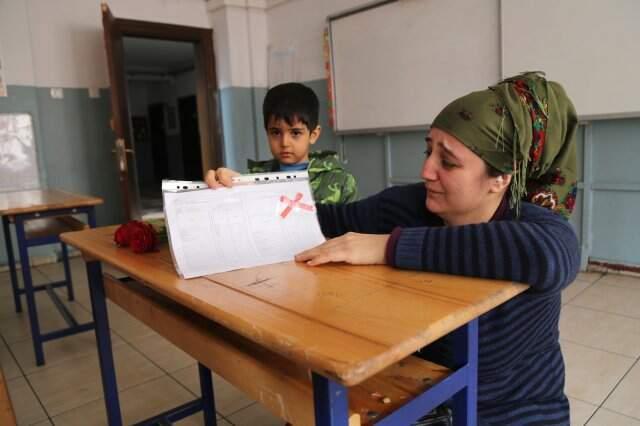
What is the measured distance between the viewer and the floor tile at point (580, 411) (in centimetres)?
163

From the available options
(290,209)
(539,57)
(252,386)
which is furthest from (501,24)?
(252,386)

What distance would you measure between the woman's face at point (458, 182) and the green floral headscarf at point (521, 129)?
0.06ft

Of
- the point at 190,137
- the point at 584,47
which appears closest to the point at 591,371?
the point at 584,47

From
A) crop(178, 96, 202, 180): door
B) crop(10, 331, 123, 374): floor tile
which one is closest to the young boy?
crop(10, 331, 123, 374): floor tile

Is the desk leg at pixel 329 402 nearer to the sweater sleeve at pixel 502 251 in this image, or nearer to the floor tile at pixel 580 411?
the sweater sleeve at pixel 502 251

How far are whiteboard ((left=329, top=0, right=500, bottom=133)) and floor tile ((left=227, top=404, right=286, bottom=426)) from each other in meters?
2.76

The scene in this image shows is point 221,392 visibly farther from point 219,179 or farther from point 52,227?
point 52,227

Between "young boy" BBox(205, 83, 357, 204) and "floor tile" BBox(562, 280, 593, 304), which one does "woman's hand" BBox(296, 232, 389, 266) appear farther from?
"floor tile" BBox(562, 280, 593, 304)

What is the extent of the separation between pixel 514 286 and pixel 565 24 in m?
2.96

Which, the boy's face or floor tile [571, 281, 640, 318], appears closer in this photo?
the boy's face

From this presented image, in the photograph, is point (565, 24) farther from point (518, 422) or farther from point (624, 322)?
point (518, 422)

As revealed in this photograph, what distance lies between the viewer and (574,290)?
2.91 m

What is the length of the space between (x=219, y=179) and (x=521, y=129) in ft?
1.77

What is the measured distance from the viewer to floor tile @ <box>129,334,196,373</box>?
226cm
